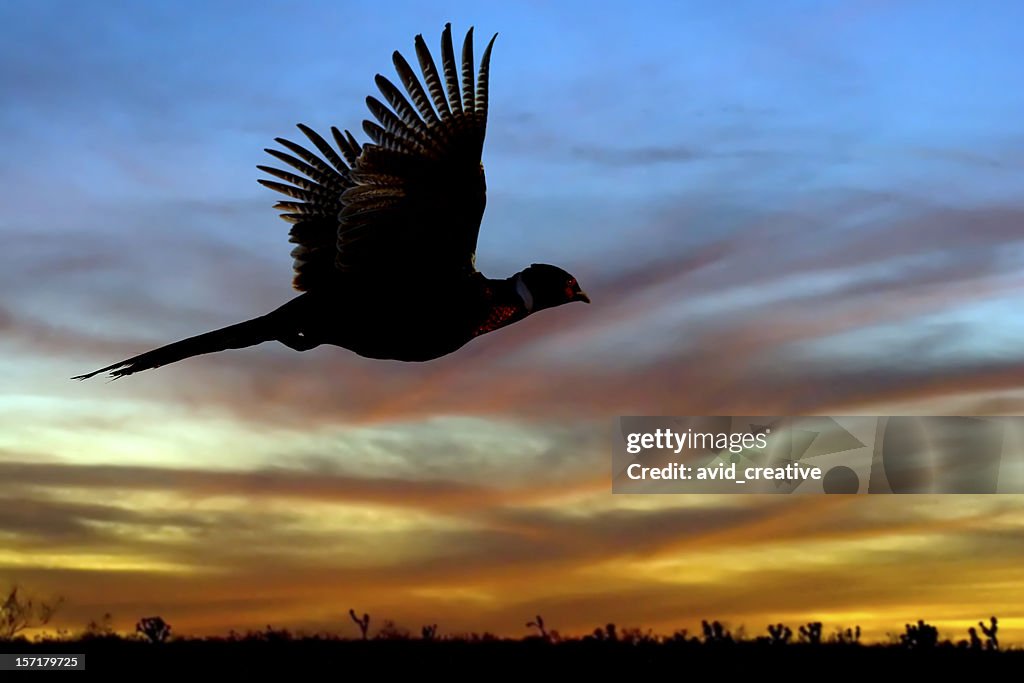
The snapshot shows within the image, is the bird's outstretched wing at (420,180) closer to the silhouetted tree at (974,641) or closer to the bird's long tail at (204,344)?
the bird's long tail at (204,344)

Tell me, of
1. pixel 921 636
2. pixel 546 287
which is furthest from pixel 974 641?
pixel 546 287

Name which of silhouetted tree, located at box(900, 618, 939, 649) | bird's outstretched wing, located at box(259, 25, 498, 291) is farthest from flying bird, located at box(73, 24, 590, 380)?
silhouetted tree, located at box(900, 618, 939, 649)

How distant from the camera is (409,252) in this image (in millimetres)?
9648

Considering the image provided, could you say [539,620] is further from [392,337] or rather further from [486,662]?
[392,337]

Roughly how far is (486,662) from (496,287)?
3.09 m

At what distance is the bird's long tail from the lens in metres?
9.41

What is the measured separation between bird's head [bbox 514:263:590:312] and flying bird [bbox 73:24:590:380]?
3cm

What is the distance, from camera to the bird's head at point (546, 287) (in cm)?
1059

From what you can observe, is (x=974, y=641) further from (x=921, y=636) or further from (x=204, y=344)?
(x=204, y=344)

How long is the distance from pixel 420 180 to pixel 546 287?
193 cm

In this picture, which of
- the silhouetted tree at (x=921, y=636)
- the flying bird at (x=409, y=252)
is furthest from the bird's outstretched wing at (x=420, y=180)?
the silhouetted tree at (x=921, y=636)

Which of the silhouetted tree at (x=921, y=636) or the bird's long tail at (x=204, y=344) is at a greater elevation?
the bird's long tail at (x=204, y=344)

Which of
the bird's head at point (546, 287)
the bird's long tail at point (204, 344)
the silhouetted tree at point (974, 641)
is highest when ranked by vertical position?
the bird's head at point (546, 287)

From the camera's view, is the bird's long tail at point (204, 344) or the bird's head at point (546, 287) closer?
the bird's long tail at point (204, 344)
